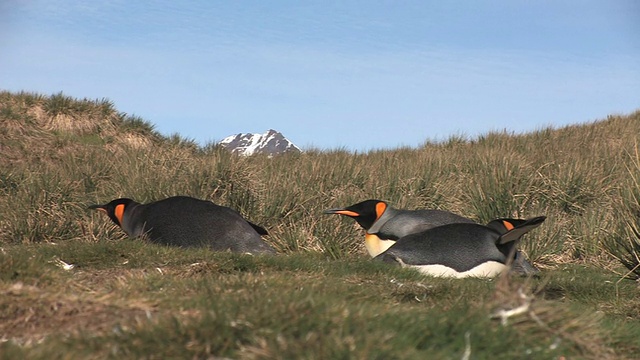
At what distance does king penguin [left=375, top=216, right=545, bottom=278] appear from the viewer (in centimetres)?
805

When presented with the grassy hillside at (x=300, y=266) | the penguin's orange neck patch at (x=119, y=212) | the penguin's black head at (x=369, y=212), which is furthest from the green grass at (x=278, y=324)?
the penguin's orange neck patch at (x=119, y=212)

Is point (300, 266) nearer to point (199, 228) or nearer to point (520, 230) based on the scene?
point (199, 228)

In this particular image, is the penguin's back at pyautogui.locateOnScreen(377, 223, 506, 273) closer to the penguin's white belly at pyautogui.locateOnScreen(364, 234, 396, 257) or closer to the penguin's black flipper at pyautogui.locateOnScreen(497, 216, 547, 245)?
the penguin's black flipper at pyautogui.locateOnScreen(497, 216, 547, 245)

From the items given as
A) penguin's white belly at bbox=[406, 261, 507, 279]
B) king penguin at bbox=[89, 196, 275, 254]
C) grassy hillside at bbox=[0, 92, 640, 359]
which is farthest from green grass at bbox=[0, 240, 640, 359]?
king penguin at bbox=[89, 196, 275, 254]

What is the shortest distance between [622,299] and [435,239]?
1931 millimetres

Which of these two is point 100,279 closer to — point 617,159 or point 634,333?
point 634,333

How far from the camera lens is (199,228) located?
891 centimetres

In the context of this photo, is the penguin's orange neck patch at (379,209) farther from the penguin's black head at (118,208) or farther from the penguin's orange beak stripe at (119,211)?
the penguin's orange beak stripe at (119,211)

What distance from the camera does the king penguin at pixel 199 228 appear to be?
8852 mm

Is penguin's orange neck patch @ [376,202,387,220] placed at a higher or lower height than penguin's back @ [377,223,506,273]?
higher

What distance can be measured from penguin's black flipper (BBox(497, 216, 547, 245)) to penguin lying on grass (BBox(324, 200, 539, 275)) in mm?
487

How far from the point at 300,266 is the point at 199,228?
1923mm

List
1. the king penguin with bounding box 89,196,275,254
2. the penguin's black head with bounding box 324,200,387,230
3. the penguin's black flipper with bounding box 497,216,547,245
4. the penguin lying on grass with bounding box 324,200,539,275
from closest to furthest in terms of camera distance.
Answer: the penguin's black flipper with bounding box 497,216,547,245 < the king penguin with bounding box 89,196,275,254 < the penguin lying on grass with bounding box 324,200,539,275 < the penguin's black head with bounding box 324,200,387,230

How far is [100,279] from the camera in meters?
6.51
